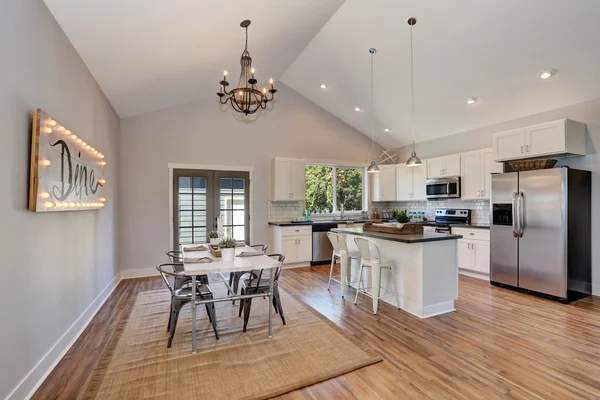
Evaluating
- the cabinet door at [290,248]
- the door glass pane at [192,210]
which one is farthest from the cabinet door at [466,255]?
the door glass pane at [192,210]

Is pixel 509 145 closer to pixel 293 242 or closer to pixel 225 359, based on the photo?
pixel 293 242

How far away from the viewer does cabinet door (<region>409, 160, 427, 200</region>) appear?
21.1 ft

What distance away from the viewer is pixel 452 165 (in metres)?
5.86

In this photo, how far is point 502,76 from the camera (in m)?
4.35

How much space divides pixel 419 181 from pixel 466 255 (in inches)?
72.2

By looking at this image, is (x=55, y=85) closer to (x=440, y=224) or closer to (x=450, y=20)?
(x=450, y=20)

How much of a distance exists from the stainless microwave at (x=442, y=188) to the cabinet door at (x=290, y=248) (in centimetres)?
288

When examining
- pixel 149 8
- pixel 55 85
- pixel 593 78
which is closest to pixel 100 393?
pixel 55 85

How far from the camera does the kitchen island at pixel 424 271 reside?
3.49m

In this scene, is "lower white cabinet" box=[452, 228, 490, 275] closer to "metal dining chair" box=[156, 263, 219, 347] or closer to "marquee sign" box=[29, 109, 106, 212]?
"metal dining chair" box=[156, 263, 219, 347]

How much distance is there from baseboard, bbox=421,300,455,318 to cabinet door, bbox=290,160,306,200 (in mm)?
3543

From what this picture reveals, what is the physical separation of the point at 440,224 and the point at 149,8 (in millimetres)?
5374

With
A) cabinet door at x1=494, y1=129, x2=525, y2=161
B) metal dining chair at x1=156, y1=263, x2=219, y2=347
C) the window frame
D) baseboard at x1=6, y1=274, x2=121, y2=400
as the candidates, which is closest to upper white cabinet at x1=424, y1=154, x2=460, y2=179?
cabinet door at x1=494, y1=129, x2=525, y2=161

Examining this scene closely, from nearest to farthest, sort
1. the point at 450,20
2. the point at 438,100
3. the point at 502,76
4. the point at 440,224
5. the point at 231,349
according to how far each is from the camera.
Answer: the point at 231,349 → the point at 450,20 → the point at 502,76 → the point at 438,100 → the point at 440,224
